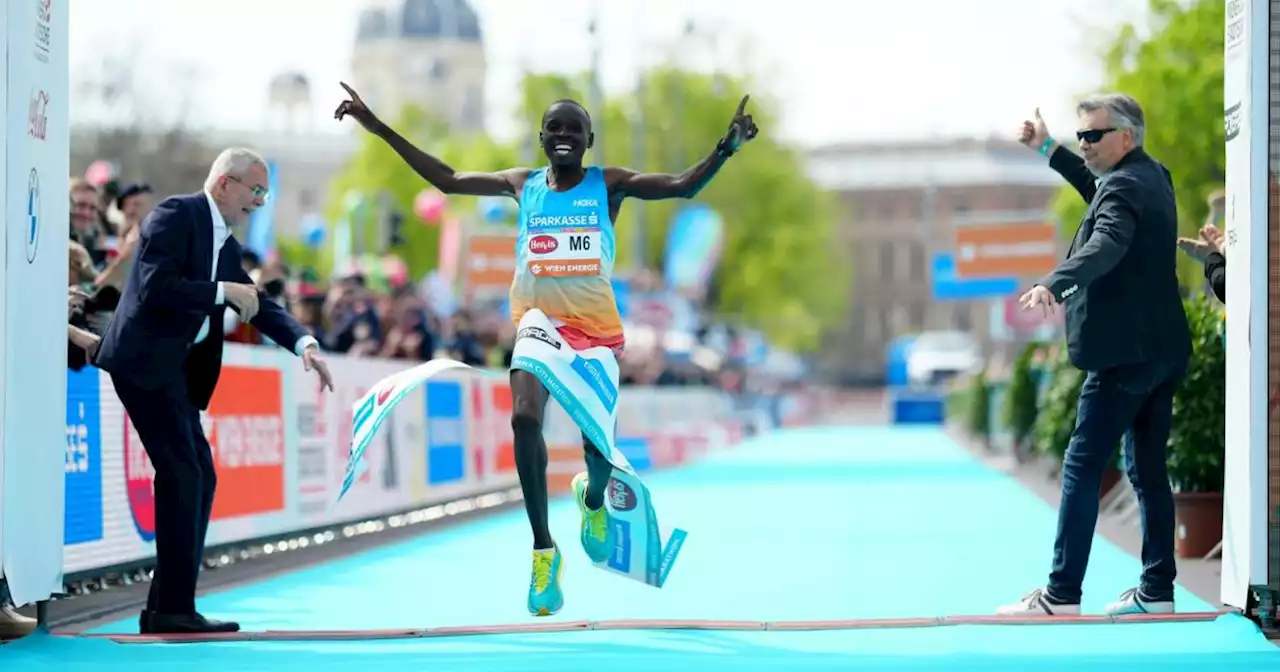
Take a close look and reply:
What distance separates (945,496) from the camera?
23109mm

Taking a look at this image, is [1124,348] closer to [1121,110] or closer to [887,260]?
[1121,110]

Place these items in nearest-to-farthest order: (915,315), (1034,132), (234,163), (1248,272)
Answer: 1. (1248,272)
2. (234,163)
3. (1034,132)
4. (915,315)

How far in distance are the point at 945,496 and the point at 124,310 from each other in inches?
598

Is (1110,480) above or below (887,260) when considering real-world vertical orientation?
below

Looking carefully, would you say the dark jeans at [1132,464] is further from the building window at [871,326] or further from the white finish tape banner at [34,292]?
the building window at [871,326]

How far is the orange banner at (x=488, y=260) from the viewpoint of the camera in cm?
4050

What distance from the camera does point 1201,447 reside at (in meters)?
13.2

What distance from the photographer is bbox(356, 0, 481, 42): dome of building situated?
172500mm

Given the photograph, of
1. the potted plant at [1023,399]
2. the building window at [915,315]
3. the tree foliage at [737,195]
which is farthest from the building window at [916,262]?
the potted plant at [1023,399]

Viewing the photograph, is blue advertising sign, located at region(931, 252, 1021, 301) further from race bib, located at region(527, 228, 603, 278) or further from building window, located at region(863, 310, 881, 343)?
building window, located at region(863, 310, 881, 343)

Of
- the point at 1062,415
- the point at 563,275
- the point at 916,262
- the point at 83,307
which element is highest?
the point at 916,262

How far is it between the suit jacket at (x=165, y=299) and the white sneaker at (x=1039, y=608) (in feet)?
11.6

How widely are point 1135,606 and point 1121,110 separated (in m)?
2.10

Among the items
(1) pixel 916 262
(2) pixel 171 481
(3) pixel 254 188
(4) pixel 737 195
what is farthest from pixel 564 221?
(1) pixel 916 262
